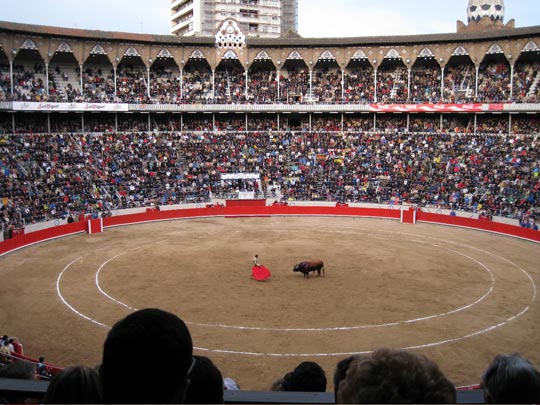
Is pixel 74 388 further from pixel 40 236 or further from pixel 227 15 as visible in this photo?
pixel 227 15

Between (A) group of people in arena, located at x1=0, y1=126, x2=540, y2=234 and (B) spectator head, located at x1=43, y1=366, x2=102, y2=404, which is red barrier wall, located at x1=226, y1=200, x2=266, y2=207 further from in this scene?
(B) spectator head, located at x1=43, y1=366, x2=102, y2=404

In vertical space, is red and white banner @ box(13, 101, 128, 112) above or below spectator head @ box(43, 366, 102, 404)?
above

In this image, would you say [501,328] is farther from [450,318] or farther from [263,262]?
[263,262]

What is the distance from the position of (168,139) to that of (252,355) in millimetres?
46590

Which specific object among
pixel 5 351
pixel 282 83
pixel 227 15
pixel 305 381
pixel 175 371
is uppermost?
pixel 227 15

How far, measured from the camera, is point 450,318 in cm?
2089

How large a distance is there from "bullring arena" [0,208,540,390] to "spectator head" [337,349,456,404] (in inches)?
507

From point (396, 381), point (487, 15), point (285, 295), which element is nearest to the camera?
point (396, 381)

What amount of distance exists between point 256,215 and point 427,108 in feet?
80.8

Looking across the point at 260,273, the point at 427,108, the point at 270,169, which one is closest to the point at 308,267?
the point at 260,273

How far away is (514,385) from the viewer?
142 inches

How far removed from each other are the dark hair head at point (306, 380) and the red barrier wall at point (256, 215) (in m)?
31.6

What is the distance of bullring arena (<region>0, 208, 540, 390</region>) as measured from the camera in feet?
58.3

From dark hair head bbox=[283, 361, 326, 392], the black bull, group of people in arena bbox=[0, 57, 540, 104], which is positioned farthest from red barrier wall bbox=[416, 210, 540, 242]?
dark hair head bbox=[283, 361, 326, 392]
